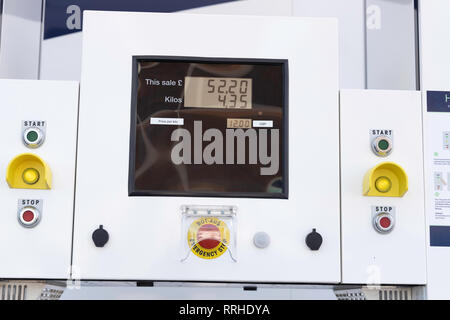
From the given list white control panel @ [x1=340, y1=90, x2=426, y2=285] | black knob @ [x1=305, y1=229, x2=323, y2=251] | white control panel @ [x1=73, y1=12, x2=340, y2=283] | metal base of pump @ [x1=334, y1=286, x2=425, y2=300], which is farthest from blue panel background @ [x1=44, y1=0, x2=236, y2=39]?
metal base of pump @ [x1=334, y1=286, x2=425, y2=300]

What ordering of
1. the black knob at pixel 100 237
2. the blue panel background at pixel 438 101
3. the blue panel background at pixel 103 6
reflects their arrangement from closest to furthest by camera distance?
the black knob at pixel 100 237, the blue panel background at pixel 438 101, the blue panel background at pixel 103 6

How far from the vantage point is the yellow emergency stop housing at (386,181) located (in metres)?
1.80

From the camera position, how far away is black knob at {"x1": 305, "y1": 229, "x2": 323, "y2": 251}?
177 centimetres

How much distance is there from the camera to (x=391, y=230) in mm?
1825

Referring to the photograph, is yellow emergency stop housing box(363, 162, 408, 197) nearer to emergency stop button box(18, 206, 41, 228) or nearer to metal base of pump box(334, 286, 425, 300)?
metal base of pump box(334, 286, 425, 300)

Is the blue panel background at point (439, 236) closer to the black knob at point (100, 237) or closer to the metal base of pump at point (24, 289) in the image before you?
the black knob at point (100, 237)

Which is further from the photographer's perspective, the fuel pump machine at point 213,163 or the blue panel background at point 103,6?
the blue panel background at point 103,6

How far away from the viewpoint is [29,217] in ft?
5.91

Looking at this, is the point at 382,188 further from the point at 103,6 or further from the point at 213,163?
the point at 103,6

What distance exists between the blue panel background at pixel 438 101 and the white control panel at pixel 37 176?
1050 mm

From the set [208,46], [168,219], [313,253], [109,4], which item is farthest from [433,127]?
[109,4]

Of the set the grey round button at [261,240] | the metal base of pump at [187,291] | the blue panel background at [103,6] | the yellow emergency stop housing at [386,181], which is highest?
the blue panel background at [103,6]

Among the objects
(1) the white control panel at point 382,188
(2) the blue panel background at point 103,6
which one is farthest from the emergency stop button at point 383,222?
(2) the blue panel background at point 103,6
